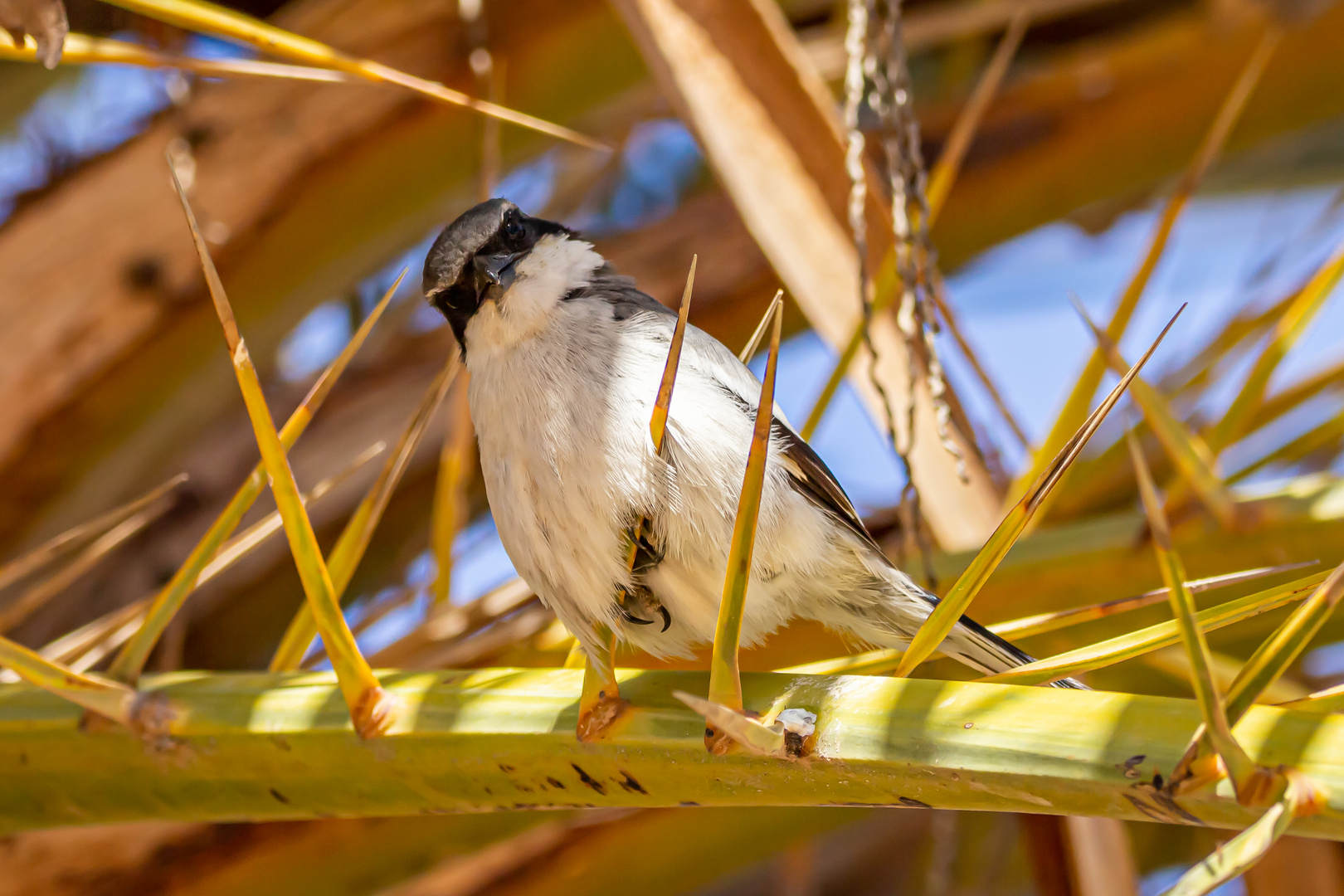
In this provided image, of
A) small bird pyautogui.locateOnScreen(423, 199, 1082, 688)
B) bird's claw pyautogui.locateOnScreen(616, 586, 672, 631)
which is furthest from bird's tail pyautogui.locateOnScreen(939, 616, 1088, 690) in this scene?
bird's claw pyautogui.locateOnScreen(616, 586, 672, 631)

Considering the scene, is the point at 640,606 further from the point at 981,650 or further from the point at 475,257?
the point at 475,257

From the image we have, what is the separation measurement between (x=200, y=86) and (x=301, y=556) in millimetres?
2253

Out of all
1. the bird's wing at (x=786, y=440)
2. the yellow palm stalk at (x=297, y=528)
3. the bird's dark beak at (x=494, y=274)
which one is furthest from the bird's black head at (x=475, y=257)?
the yellow palm stalk at (x=297, y=528)

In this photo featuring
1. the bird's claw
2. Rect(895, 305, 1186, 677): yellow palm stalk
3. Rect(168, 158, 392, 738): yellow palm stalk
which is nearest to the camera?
Rect(895, 305, 1186, 677): yellow palm stalk

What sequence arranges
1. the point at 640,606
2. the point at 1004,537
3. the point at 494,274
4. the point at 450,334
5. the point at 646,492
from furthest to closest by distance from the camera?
the point at 450,334 < the point at 494,274 < the point at 640,606 < the point at 646,492 < the point at 1004,537

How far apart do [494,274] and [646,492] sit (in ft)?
1.92

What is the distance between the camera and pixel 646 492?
147 centimetres

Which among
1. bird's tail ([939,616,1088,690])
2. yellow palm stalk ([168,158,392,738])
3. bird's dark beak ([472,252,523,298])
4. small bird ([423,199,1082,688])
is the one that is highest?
bird's dark beak ([472,252,523,298])

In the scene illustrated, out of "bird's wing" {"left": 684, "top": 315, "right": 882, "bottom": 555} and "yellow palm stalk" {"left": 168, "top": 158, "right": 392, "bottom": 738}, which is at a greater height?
"bird's wing" {"left": 684, "top": 315, "right": 882, "bottom": 555}

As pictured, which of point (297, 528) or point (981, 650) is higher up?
point (981, 650)

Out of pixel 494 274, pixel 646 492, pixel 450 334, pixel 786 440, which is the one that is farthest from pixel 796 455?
pixel 450 334

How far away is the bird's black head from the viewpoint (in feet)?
6.09

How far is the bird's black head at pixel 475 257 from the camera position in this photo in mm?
1857

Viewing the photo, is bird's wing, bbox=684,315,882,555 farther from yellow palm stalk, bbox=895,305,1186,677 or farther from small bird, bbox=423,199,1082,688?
yellow palm stalk, bbox=895,305,1186,677
